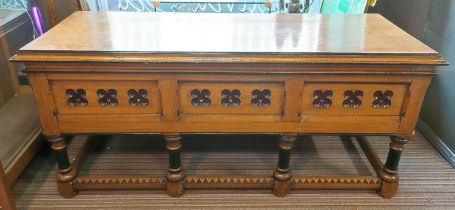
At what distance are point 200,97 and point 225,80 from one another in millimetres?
105

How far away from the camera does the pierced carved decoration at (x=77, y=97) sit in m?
1.21

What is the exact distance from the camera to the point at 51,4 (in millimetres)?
1861

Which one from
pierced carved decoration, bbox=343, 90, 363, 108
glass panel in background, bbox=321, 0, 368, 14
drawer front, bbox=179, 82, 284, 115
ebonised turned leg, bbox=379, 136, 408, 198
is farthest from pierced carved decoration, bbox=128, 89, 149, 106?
glass panel in background, bbox=321, 0, 368, 14

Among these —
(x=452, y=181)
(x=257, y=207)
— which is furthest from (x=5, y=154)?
(x=452, y=181)

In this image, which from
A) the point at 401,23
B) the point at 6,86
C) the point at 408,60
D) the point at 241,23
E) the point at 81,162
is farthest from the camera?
the point at 401,23

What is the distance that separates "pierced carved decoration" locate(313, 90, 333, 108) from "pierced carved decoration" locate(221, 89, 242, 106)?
24 centimetres

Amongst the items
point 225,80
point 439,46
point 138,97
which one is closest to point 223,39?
point 225,80

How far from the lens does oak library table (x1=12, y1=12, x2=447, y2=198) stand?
1.13 m

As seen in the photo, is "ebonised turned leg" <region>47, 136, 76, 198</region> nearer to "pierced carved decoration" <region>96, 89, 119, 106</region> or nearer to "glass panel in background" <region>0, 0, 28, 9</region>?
"pierced carved decoration" <region>96, 89, 119, 106</region>

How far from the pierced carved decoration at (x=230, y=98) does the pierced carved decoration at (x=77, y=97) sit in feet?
1.43

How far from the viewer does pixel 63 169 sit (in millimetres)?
1374

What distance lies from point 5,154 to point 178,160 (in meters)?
0.63

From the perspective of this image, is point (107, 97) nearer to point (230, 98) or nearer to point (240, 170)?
point (230, 98)

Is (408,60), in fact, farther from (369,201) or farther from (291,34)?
(369,201)
